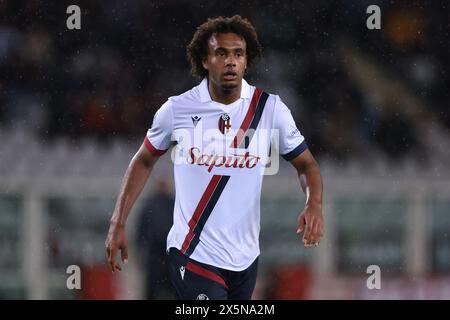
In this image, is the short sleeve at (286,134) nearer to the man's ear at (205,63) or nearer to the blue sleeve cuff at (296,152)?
the blue sleeve cuff at (296,152)

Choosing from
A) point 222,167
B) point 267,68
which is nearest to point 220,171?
point 222,167

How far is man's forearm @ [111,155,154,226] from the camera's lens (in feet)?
20.4

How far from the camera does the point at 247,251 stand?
6.25 m

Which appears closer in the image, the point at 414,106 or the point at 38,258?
the point at 38,258

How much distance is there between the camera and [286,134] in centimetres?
631

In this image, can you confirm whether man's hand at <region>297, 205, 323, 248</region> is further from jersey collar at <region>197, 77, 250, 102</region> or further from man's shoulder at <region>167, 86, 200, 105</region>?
man's shoulder at <region>167, 86, 200, 105</region>

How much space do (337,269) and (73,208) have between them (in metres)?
2.78

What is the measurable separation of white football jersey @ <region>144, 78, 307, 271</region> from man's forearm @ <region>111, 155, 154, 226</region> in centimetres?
22

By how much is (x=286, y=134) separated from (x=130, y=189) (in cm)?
91

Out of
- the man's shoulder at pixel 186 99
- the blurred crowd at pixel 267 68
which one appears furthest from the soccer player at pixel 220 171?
the blurred crowd at pixel 267 68

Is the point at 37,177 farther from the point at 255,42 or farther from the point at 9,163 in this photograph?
the point at 255,42

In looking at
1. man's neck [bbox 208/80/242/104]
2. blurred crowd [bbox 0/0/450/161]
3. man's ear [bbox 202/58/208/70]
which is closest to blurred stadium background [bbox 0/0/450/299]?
blurred crowd [bbox 0/0/450/161]

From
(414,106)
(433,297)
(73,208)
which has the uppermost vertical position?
(414,106)

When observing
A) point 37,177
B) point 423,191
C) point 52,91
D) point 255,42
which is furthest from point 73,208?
point 255,42
